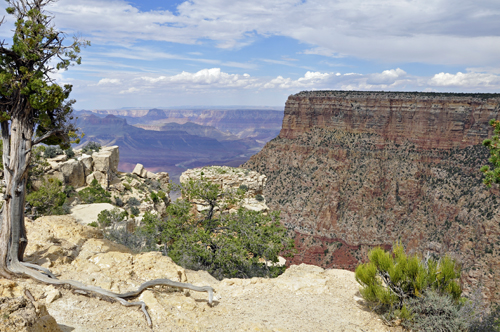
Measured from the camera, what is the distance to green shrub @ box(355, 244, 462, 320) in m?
9.03

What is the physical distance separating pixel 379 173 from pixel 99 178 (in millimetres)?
66101

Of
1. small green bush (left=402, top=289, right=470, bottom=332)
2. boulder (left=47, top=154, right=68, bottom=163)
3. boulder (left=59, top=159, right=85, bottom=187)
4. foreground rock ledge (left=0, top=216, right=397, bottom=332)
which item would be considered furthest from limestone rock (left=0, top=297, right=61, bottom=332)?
boulder (left=47, top=154, right=68, bottom=163)

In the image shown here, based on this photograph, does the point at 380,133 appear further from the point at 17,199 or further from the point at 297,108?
the point at 17,199

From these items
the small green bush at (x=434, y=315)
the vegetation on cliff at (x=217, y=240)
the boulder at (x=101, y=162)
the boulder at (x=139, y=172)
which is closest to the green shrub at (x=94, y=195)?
the boulder at (x=101, y=162)

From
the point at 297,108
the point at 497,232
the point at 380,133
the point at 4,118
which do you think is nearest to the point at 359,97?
the point at 380,133

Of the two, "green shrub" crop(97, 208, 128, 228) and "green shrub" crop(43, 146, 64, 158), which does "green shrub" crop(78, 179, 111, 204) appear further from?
"green shrub" crop(43, 146, 64, 158)

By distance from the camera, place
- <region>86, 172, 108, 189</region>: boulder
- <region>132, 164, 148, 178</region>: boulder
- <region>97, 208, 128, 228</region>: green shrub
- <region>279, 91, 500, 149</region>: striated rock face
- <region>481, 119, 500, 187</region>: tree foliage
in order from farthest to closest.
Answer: <region>279, 91, 500, 149</region>: striated rock face
<region>132, 164, 148, 178</region>: boulder
<region>86, 172, 108, 189</region>: boulder
<region>97, 208, 128, 228</region>: green shrub
<region>481, 119, 500, 187</region>: tree foliage

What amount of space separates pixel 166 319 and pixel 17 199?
549 centimetres

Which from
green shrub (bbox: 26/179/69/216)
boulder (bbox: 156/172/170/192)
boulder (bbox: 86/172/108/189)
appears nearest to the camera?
green shrub (bbox: 26/179/69/216)

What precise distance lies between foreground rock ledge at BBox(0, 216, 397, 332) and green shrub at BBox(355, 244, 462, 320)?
0.66 meters

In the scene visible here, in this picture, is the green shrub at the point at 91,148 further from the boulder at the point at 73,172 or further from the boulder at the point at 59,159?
Answer: the boulder at the point at 73,172

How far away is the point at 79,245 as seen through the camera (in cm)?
1148

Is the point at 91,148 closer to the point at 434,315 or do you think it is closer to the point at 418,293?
the point at 418,293

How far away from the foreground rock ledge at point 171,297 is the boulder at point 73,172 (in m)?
11.3
